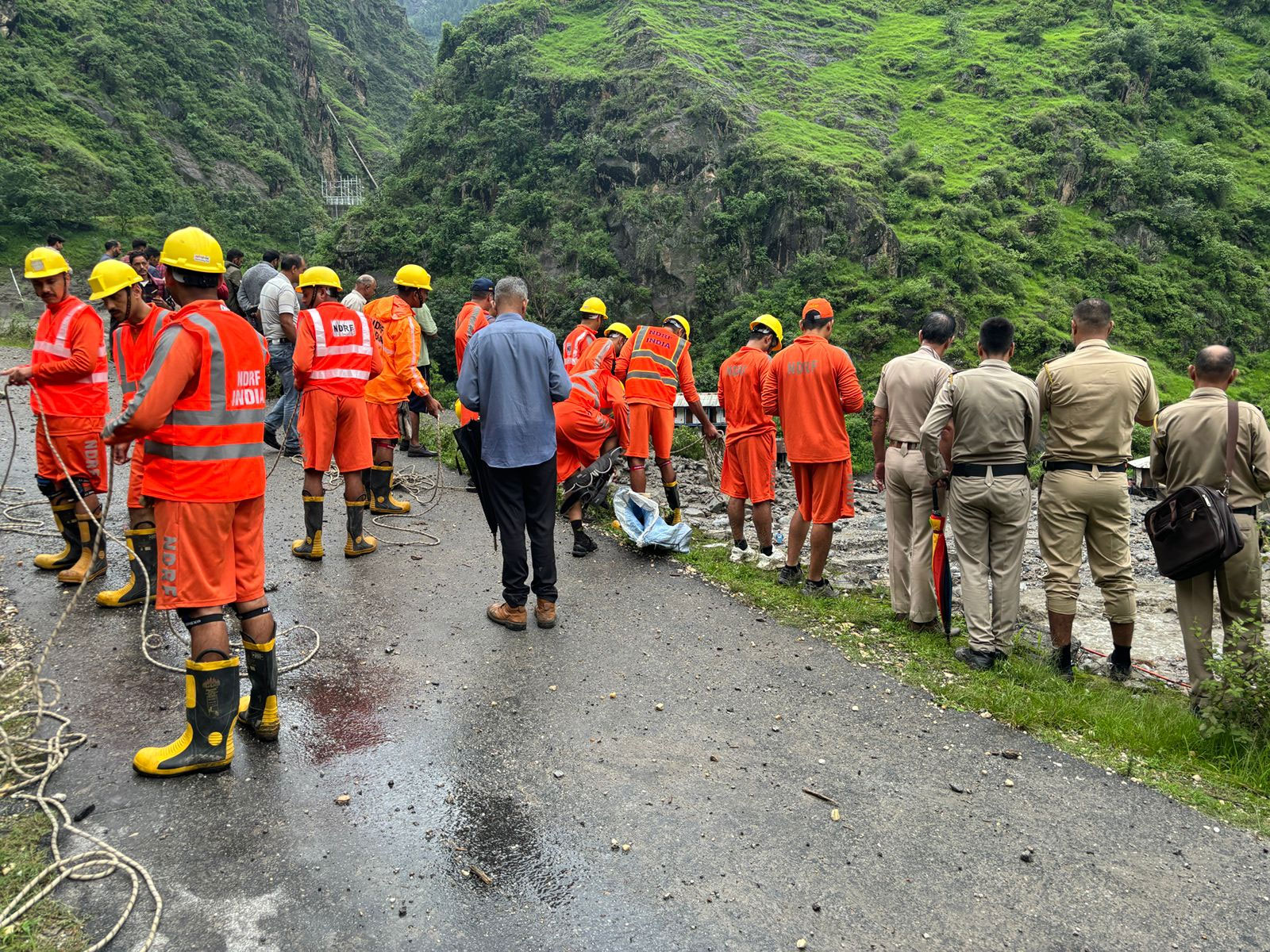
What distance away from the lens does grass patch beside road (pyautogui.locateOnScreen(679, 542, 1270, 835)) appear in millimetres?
3768

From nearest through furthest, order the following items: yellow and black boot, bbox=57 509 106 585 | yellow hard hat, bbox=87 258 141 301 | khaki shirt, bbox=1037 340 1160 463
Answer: yellow hard hat, bbox=87 258 141 301
khaki shirt, bbox=1037 340 1160 463
yellow and black boot, bbox=57 509 106 585

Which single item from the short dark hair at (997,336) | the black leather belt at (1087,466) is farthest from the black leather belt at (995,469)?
the short dark hair at (997,336)

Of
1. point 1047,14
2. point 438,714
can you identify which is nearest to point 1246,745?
point 438,714

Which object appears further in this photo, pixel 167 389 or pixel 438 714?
pixel 438 714

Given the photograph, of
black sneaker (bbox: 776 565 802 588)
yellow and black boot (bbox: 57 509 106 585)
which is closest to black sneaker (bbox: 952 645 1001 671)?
black sneaker (bbox: 776 565 802 588)

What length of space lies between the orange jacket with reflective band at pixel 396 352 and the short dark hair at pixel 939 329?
14.7 ft

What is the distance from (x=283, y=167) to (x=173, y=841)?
5814 cm

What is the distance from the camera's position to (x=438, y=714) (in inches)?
165

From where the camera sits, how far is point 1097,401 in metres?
4.84

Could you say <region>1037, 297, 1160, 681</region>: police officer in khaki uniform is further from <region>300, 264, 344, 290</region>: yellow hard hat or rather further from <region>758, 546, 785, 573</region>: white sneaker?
<region>300, 264, 344, 290</region>: yellow hard hat

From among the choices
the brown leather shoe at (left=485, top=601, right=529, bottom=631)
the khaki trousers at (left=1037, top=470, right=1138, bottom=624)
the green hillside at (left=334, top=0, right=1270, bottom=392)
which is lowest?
the brown leather shoe at (left=485, top=601, right=529, bottom=631)

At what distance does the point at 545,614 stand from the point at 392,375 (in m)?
3.44

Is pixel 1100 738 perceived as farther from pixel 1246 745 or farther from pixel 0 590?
pixel 0 590

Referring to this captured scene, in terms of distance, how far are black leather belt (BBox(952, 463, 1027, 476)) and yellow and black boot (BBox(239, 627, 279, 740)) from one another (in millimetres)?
4035
